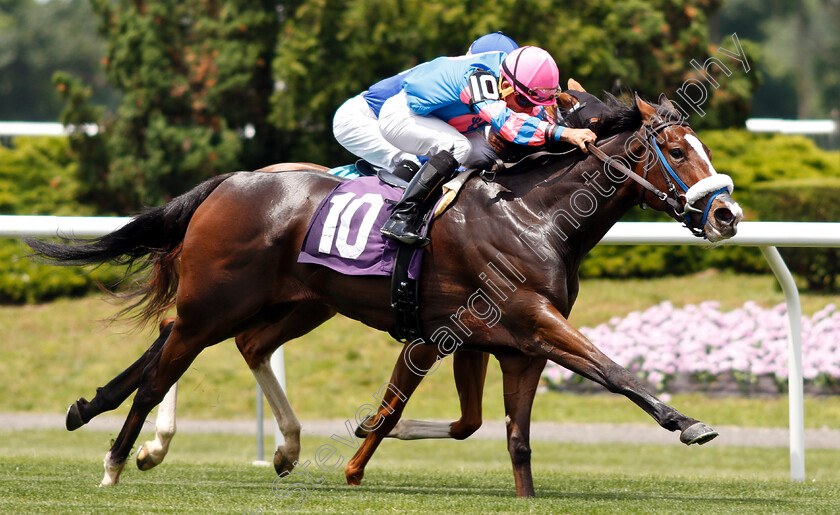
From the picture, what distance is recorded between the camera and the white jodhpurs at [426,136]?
478cm

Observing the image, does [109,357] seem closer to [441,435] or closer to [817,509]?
[441,435]

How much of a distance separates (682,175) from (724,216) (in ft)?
0.84

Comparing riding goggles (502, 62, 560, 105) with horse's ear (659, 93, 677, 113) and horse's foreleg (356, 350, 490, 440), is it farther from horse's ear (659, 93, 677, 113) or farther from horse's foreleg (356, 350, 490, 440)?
horse's foreleg (356, 350, 490, 440)

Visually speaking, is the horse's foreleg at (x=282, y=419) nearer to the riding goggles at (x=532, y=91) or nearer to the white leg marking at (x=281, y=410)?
the white leg marking at (x=281, y=410)

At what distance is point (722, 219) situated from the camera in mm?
4230

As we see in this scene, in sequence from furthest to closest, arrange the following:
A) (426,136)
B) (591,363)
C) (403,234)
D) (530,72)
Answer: (426,136) < (530,72) < (403,234) < (591,363)

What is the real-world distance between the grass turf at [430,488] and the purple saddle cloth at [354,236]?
965mm

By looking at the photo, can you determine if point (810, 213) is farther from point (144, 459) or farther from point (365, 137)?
point (144, 459)

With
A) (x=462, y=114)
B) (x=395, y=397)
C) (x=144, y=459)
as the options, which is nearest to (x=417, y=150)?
(x=462, y=114)

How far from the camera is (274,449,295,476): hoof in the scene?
5223 mm

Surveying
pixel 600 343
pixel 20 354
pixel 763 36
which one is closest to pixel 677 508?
pixel 600 343

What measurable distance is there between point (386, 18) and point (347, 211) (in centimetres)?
751

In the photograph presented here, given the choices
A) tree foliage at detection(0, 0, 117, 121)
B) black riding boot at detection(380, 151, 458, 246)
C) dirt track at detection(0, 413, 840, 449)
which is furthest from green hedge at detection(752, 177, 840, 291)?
tree foliage at detection(0, 0, 117, 121)

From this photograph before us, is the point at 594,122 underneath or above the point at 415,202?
above
